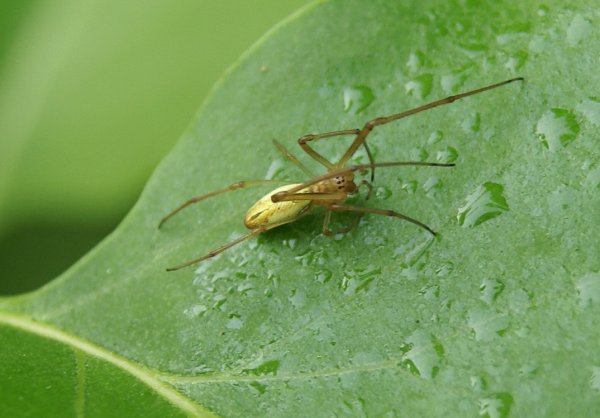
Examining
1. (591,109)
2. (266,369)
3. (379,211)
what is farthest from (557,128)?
(266,369)

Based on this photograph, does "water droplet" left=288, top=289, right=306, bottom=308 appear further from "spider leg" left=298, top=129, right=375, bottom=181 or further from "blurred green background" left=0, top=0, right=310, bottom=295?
"blurred green background" left=0, top=0, right=310, bottom=295

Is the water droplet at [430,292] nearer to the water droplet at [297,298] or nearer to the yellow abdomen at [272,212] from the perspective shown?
the water droplet at [297,298]

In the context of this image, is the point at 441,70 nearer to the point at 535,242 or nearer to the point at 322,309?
the point at 535,242

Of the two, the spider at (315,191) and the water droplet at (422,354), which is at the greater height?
the spider at (315,191)

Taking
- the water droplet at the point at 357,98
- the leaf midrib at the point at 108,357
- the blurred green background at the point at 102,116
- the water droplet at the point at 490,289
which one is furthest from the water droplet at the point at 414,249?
the blurred green background at the point at 102,116

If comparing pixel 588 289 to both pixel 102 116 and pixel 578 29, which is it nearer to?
pixel 578 29

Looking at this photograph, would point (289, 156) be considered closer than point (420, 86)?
No

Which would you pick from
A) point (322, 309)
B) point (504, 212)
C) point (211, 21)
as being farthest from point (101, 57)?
point (504, 212)
